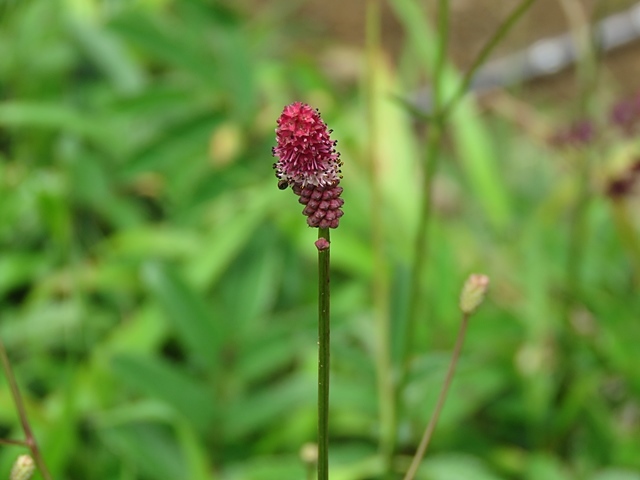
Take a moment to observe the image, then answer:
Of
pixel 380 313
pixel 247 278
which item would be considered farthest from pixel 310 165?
pixel 247 278

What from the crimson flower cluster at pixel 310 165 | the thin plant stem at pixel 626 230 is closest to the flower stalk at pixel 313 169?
the crimson flower cluster at pixel 310 165

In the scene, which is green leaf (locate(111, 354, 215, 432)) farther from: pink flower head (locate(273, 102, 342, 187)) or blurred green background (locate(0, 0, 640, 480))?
pink flower head (locate(273, 102, 342, 187))

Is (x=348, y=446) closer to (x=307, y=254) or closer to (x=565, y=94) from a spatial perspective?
(x=307, y=254)

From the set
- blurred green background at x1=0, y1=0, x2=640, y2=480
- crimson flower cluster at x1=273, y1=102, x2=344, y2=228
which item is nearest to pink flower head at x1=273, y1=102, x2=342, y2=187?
crimson flower cluster at x1=273, y1=102, x2=344, y2=228

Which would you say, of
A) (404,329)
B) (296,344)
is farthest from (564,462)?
(296,344)

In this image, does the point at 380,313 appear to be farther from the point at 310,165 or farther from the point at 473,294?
the point at 310,165

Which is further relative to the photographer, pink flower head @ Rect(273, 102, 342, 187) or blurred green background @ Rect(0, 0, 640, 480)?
blurred green background @ Rect(0, 0, 640, 480)
